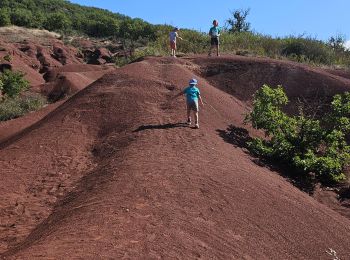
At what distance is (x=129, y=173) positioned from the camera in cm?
912

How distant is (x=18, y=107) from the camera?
2036 cm

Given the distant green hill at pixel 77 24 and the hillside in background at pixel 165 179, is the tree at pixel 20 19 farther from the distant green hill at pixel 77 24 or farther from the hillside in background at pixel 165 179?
the hillside in background at pixel 165 179

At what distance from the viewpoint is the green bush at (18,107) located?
1981 centimetres

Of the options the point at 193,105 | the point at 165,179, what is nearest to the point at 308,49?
the point at 193,105

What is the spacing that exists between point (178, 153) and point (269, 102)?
3.57 meters

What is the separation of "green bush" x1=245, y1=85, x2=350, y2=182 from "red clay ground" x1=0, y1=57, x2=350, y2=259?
3.01 ft

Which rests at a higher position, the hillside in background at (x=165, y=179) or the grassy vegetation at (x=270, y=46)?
the grassy vegetation at (x=270, y=46)

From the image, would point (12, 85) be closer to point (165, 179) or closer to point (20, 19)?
point (165, 179)

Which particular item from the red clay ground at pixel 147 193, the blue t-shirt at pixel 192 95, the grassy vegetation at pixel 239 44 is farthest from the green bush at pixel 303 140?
the grassy vegetation at pixel 239 44

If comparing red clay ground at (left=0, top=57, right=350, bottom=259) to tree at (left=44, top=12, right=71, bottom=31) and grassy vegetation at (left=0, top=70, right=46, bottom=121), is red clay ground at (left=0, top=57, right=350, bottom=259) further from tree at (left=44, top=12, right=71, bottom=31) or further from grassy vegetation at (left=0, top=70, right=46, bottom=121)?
tree at (left=44, top=12, right=71, bottom=31)

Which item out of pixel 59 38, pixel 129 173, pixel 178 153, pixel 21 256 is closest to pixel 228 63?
pixel 178 153

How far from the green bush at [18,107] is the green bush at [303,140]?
A: 1051 centimetres

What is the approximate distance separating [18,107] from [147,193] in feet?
44.7

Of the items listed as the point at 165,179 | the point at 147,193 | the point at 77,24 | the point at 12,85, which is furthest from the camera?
the point at 77,24
